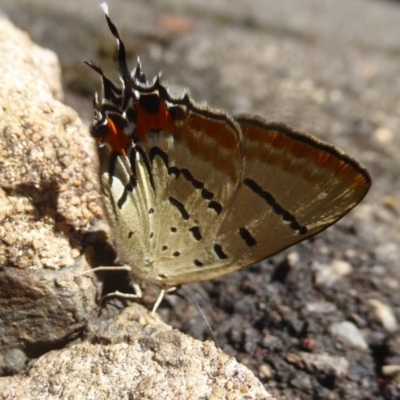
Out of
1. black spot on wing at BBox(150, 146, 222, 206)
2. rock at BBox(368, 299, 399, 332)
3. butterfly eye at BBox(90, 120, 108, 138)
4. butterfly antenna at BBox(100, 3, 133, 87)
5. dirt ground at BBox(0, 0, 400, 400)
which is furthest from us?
rock at BBox(368, 299, 399, 332)

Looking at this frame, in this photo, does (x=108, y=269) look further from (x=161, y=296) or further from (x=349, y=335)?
(x=349, y=335)

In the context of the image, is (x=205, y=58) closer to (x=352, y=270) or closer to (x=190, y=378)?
(x=352, y=270)

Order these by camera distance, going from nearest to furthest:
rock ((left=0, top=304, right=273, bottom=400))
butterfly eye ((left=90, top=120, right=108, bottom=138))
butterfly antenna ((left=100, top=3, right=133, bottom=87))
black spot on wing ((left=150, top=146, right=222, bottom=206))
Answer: rock ((left=0, top=304, right=273, bottom=400)) < butterfly antenna ((left=100, top=3, right=133, bottom=87)) < butterfly eye ((left=90, top=120, right=108, bottom=138)) < black spot on wing ((left=150, top=146, right=222, bottom=206))

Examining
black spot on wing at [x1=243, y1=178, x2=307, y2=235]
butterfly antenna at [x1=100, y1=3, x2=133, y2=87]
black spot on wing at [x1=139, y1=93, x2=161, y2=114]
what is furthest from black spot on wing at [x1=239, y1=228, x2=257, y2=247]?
butterfly antenna at [x1=100, y1=3, x2=133, y2=87]

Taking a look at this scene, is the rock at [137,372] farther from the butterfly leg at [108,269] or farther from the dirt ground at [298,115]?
the dirt ground at [298,115]

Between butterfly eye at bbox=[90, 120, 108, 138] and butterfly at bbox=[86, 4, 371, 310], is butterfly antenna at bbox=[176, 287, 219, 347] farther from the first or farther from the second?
butterfly eye at bbox=[90, 120, 108, 138]

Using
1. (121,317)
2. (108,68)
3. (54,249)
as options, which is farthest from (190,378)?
(108,68)

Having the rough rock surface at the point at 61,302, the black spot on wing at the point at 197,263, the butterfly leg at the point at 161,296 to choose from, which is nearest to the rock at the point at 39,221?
the rough rock surface at the point at 61,302
